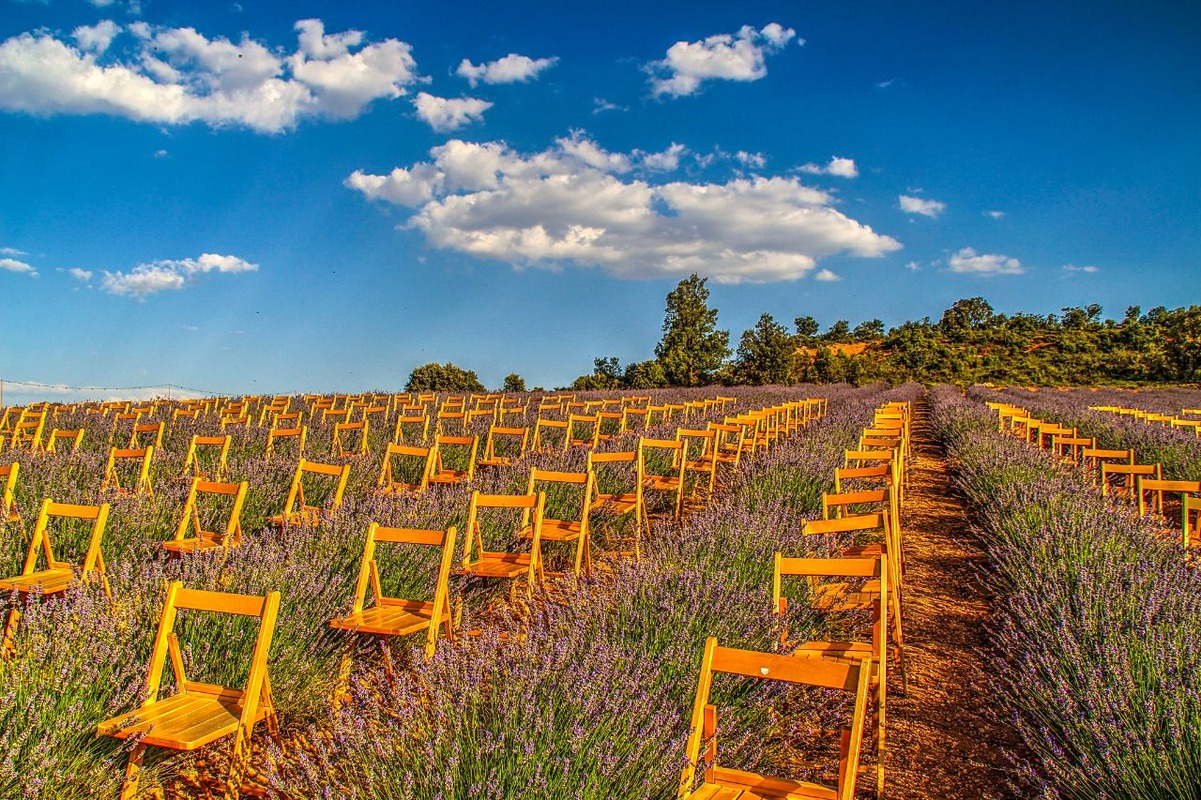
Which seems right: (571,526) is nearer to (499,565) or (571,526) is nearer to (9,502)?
(499,565)

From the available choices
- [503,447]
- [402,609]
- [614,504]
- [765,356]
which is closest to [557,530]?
[614,504]

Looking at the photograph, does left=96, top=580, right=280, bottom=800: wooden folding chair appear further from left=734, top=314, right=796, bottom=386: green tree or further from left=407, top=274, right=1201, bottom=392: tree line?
left=734, top=314, right=796, bottom=386: green tree

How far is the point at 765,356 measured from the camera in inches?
1288

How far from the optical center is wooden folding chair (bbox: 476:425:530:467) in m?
7.35

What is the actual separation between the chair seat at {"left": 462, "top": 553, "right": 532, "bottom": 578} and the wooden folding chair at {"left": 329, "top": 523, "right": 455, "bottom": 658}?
454 mm

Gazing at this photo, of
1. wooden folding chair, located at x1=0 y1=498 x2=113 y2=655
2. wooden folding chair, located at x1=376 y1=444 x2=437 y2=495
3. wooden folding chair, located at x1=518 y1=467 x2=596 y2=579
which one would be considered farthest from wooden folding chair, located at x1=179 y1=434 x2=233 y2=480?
wooden folding chair, located at x1=518 y1=467 x2=596 y2=579

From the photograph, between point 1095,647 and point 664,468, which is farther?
point 664,468

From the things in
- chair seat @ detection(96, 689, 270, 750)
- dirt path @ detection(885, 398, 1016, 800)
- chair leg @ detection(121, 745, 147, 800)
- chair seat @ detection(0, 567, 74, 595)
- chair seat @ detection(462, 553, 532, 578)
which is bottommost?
dirt path @ detection(885, 398, 1016, 800)

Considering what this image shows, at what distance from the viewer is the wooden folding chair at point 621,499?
17.4ft

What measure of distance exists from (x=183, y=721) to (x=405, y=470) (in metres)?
4.87

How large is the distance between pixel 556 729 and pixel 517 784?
0.25 metres

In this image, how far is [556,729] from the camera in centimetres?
213

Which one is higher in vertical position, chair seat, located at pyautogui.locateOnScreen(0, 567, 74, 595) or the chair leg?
chair seat, located at pyautogui.locateOnScreen(0, 567, 74, 595)

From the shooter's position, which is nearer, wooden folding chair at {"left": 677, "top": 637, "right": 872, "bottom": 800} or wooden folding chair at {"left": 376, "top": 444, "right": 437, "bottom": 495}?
wooden folding chair at {"left": 677, "top": 637, "right": 872, "bottom": 800}
